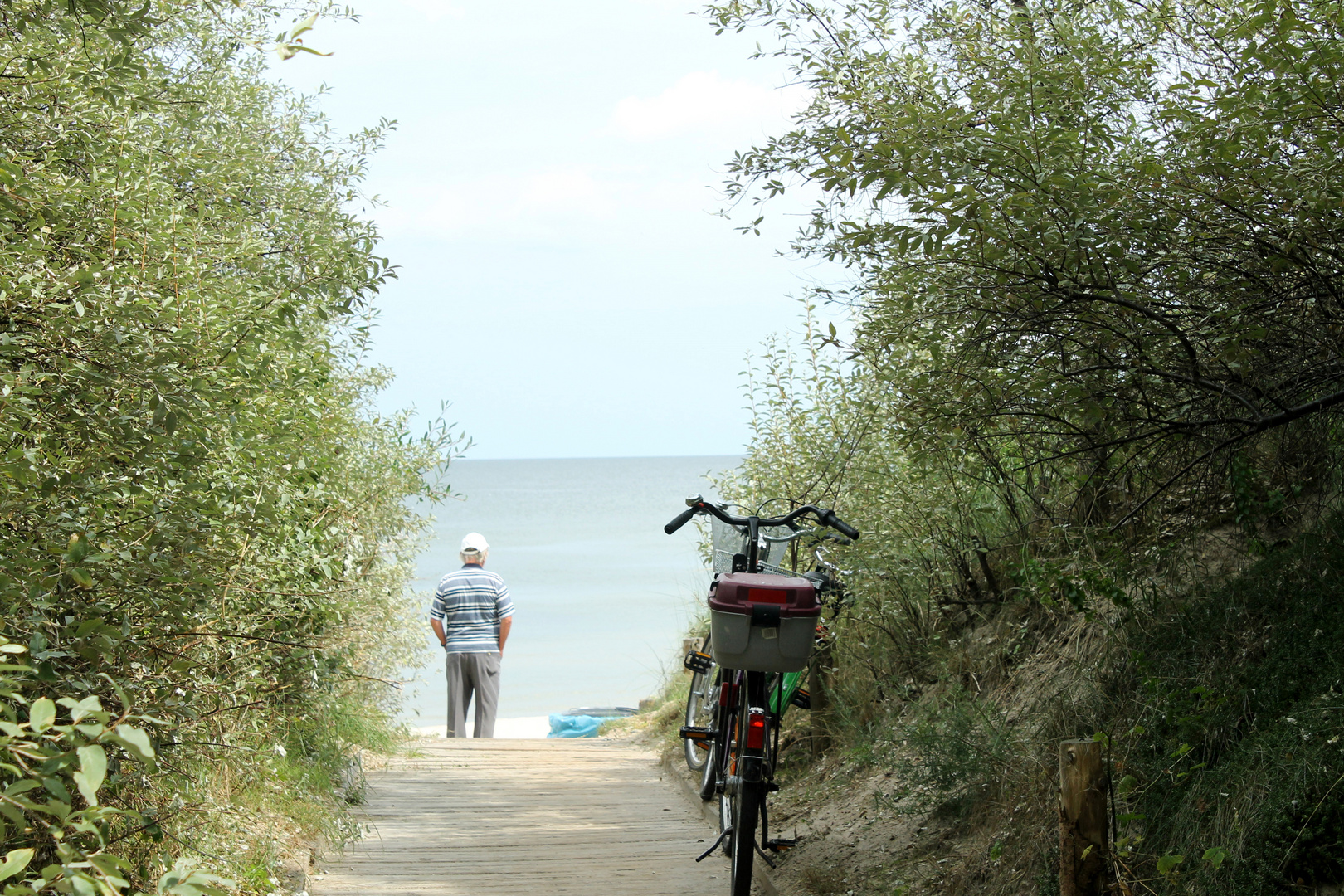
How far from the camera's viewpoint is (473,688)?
11211 mm

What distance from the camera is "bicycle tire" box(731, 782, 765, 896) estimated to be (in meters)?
4.57

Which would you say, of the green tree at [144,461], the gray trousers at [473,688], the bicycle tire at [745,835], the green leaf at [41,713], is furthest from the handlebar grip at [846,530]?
the gray trousers at [473,688]

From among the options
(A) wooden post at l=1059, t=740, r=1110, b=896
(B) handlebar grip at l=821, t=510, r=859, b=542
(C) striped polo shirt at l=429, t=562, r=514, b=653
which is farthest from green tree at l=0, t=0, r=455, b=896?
(C) striped polo shirt at l=429, t=562, r=514, b=653

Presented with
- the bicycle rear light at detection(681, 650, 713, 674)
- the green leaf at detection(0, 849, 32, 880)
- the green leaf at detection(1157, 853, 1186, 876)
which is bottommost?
the green leaf at detection(1157, 853, 1186, 876)

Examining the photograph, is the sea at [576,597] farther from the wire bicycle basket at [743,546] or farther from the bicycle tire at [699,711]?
the wire bicycle basket at [743,546]

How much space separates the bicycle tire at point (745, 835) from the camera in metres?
4.57

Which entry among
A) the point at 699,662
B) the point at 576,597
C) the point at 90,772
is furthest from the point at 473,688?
the point at 576,597

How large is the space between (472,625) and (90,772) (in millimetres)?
9410

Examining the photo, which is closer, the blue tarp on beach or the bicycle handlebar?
the bicycle handlebar

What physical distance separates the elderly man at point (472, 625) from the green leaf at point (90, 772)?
30.1 ft

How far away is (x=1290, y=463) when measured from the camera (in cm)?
474

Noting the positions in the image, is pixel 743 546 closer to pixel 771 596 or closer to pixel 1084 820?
pixel 771 596

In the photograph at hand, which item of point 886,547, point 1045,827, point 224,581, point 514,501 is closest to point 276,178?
point 224,581

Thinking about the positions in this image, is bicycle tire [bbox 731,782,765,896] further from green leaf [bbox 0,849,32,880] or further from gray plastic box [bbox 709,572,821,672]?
green leaf [bbox 0,849,32,880]
